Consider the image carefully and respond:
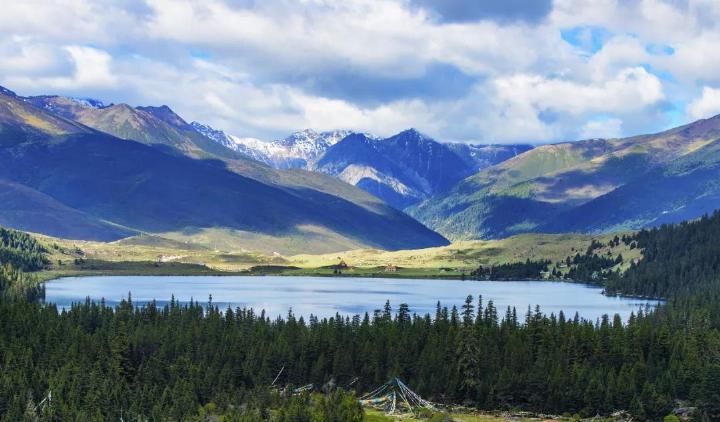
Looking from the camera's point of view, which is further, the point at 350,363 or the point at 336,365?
the point at 350,363

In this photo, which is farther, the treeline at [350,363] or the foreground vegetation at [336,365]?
the treeline at [350,363]

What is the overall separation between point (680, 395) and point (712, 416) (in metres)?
10.6

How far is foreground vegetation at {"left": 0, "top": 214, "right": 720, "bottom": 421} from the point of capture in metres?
127

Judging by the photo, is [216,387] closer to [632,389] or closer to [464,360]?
[464,360]

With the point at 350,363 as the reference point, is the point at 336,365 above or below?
below

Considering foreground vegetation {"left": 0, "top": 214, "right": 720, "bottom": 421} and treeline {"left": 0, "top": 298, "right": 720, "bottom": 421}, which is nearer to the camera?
foreground vegetation {"left": 0, "top": 214, "right": 720, "bottom": 421}

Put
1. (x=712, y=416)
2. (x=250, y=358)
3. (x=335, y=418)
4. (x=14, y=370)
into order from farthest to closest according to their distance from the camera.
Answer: (x=250, y=358)
(x=14, y=370)
(x=712, y=416)
(x=335, y=418)

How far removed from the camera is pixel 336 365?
490ft

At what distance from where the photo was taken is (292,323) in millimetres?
168375

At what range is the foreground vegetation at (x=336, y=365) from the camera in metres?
127

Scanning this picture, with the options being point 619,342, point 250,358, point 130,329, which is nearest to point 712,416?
point 619,342

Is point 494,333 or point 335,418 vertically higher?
point 494,333

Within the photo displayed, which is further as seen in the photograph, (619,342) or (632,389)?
(619,342)

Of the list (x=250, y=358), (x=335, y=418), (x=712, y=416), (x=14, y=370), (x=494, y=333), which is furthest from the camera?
(x=494, y=333)
